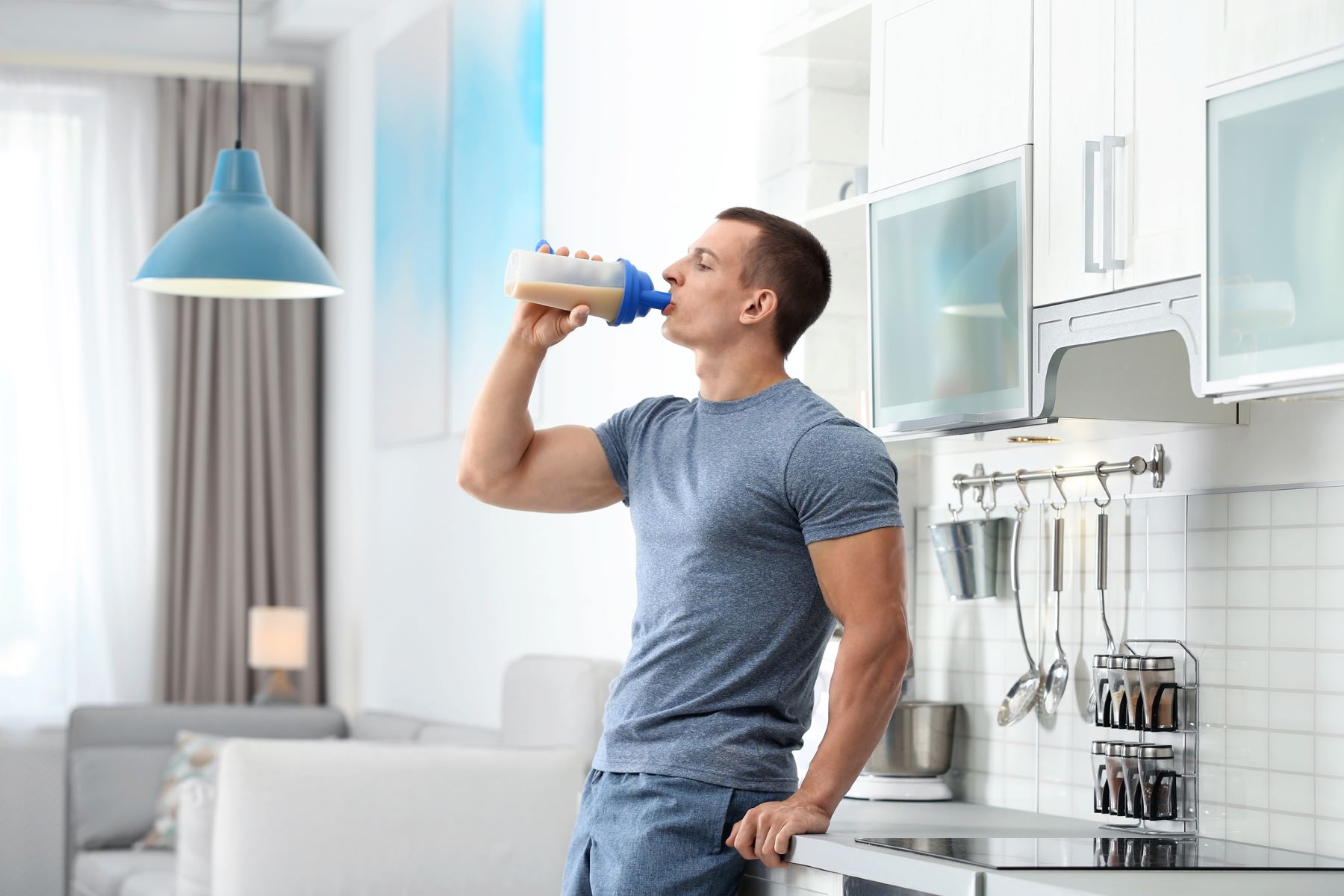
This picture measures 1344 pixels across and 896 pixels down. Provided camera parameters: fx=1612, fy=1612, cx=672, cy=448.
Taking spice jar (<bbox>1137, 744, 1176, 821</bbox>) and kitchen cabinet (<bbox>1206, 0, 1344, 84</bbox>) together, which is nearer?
kitchen cabinet (<bbox>1206, 0, 1344, 84</bbox>)

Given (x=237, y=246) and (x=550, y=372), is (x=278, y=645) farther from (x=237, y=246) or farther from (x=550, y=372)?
(x=237, y=246)

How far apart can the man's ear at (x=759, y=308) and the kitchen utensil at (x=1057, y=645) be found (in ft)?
2.10

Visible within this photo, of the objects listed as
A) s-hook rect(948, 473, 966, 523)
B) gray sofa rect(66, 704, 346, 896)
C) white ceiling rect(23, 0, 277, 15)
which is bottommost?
gray sofa rect(66, 704, 346, 896)

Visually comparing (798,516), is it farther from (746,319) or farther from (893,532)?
(746,319)

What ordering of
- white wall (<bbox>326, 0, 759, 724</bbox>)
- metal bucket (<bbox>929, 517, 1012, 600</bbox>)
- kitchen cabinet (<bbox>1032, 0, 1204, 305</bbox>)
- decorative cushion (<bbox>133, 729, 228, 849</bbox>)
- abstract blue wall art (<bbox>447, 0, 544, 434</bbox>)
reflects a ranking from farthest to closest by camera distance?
decorative cushion (<bbox>133, 729, 228, 849</bbox>) < abstract blue wall art (<bbox>447, 0, 544, 434</bbox>) < white wall (<bbox>326, 0, 759, 724</bbox>) < metal bucket (<bbox>929, 517, 1012, 600</bbox>) < kitchen cabinet (<bbox>1032, 0, 1204, 305</bbox>)

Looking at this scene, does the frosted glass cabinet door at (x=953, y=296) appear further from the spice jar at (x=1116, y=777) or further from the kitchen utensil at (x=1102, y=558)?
the spice jar at (x=1116, y=777)

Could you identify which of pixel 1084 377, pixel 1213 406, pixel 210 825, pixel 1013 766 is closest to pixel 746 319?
pixel 1084 377

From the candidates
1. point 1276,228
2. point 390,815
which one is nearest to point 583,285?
point 1276,228

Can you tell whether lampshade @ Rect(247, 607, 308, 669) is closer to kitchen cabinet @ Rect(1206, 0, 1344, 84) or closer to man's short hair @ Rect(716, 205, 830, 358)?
man's short hair @ Rect(716, 205, 830, 358)

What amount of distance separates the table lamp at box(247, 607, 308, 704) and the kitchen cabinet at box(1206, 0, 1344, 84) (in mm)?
4363

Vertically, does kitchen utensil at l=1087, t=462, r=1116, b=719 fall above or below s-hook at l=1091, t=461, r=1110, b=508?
below

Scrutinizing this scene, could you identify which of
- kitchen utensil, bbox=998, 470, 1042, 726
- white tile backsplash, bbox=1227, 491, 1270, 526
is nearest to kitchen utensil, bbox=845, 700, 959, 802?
kitchen utensil, bbox=998, 470, 1042, 726

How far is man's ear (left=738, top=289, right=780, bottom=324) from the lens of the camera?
1.92 meters

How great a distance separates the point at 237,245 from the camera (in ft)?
11.8
